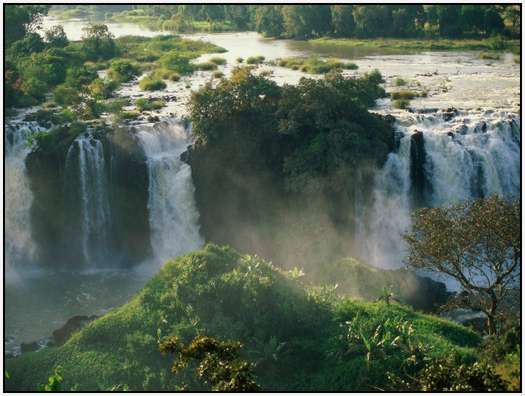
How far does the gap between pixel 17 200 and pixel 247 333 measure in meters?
13.5

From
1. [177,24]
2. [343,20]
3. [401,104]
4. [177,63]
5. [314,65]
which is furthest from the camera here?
[177,24]

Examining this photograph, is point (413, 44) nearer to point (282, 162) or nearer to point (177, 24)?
point (177, 24)

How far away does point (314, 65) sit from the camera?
144 ft

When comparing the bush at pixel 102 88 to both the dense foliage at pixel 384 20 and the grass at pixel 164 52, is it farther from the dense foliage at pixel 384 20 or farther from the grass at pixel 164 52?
the dense foliage at pixel 384 20

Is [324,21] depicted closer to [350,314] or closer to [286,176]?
[286,176]

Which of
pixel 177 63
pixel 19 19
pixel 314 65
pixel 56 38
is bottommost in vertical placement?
pixel 314 65

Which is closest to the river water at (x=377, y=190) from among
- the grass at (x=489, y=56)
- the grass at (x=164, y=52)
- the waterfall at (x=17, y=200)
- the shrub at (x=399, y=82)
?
the waterfall at (x=17, y=200)

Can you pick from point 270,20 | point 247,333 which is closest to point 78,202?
point 247,333

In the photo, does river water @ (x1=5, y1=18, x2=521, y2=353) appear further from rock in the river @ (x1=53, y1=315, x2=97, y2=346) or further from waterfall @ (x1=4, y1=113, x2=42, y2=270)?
rock in the river @ (x1=53, y1=315, x2=97, y2=346)

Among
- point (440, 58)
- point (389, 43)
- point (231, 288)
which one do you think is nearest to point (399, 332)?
point (231, 288)

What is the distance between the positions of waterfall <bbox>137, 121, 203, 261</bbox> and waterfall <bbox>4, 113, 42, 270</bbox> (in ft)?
14.1

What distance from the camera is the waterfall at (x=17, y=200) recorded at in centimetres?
2811

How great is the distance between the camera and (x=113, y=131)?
94.7 feet

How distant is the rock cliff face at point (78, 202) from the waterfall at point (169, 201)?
0.99 ft
